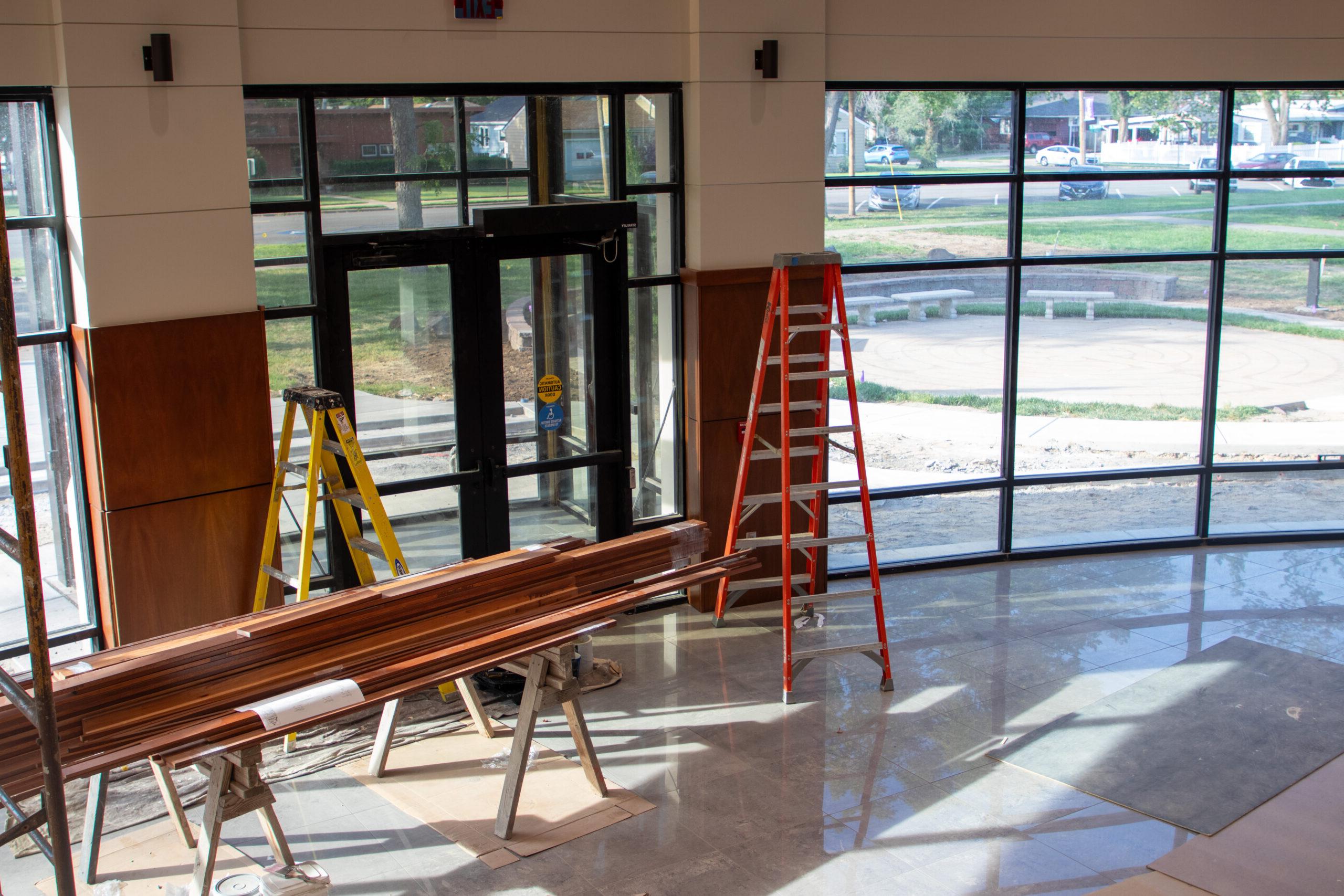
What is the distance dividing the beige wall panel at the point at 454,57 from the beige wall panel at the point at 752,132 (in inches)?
10.3

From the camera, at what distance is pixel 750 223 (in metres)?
6.81

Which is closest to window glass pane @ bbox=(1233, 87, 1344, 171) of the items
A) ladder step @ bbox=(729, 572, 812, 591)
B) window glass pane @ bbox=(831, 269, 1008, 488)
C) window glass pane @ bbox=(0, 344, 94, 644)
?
window glass pane @ bbox=(831, 269, 1008, 488)

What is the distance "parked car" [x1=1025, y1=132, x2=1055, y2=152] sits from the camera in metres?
7.32

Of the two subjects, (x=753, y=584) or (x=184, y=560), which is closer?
(x=184, y=560)

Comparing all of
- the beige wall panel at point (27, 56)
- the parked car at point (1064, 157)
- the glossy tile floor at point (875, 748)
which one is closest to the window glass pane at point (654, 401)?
the glossy tile floor at point (875, 748)

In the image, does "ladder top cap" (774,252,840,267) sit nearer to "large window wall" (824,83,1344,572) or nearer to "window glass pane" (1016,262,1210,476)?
"large window wall" (824,83,1344,572)

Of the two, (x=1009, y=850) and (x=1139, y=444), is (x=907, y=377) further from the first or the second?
(x=1009, y=850)

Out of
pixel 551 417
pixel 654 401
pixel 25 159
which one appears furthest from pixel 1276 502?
pixel 25 159

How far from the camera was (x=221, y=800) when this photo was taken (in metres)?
3.91

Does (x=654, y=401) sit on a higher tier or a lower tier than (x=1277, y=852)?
higher

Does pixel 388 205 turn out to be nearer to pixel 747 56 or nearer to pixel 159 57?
pixel 159 57

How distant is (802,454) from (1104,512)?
3100mm

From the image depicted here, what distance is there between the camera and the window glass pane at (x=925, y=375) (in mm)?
7414

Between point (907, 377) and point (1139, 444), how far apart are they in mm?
1730
